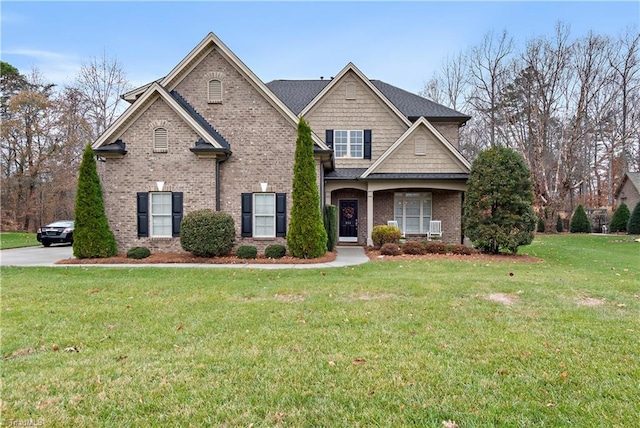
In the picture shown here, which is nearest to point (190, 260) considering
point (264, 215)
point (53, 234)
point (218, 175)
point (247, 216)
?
point (247, 216)

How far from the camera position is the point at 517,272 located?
33.5 feet

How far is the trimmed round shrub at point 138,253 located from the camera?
1292 cm

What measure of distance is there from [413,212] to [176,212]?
1114 cm

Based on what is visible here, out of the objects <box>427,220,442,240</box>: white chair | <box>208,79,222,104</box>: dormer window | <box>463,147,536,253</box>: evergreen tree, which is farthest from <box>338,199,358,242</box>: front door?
<box>208,79,222,104</box>: dormer window

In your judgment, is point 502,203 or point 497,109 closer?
point 502,203

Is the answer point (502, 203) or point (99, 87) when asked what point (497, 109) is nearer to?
point (502, 203)

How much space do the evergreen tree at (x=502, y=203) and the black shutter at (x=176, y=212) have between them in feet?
35.6

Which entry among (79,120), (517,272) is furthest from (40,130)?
(517,272)

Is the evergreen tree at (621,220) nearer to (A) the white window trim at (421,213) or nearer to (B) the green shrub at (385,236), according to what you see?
(A) the white window trim at (421,213)

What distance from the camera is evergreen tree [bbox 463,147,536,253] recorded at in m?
13.6

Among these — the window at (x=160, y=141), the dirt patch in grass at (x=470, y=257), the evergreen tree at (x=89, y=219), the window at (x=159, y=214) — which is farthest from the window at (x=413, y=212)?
the evergreen tree at (x=89, y=219)

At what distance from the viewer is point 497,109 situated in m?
30.0

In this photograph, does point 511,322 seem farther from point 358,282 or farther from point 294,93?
point 294,93

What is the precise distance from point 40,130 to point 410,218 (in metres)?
26.9
